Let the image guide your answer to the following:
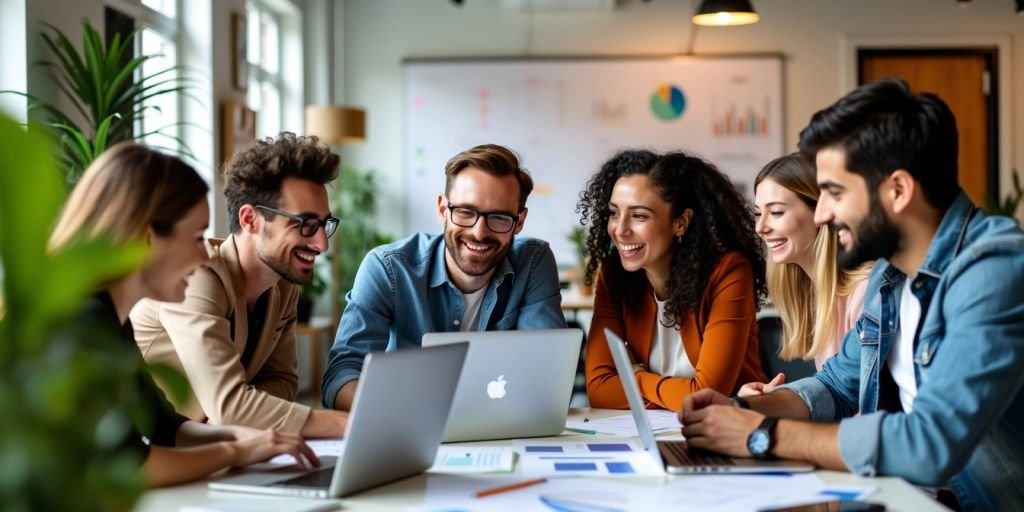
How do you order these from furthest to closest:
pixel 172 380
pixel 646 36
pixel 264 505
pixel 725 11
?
pixel 646 36, pixel 725 11, pixel 264 505, pixel 172 380

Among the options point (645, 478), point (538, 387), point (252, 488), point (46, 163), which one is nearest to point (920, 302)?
point (645, 478)

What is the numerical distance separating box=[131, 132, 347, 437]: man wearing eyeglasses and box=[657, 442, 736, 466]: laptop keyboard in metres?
0.68

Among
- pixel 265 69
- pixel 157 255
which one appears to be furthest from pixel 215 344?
pixel 265 69

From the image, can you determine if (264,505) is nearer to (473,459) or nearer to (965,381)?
(473,459)

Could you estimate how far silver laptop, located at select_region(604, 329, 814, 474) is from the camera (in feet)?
5.88

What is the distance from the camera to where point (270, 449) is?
1.86 metres

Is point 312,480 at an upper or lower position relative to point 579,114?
lower

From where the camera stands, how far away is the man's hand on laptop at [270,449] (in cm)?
185

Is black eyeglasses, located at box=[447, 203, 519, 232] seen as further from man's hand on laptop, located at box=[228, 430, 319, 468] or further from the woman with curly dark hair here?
man's hand on laptop, located at box=[228, 430, 319, 468]

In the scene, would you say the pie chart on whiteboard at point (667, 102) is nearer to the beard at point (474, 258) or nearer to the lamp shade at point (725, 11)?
the lamp shade at point (725, 11)

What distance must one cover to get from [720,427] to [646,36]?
640cm

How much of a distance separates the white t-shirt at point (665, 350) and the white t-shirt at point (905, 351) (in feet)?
2.74

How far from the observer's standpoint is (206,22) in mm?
5891

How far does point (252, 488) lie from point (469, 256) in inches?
47.1
